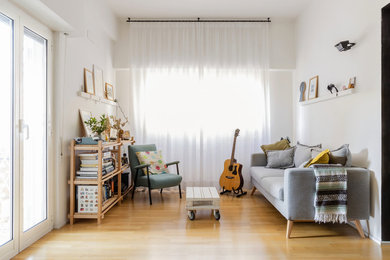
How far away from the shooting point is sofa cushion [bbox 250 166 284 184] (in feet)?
12.5

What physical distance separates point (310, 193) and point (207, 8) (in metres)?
3.32

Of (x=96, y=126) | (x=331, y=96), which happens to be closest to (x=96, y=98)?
(x=96, y=126)

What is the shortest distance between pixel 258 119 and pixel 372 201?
2477 mm

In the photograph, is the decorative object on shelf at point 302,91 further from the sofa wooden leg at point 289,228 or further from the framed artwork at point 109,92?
the framed artwork at point 109,92

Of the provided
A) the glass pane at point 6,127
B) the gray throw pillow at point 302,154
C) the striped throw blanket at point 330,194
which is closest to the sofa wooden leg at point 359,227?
the striped throw blanket at point 330,194

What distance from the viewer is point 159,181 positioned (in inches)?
157

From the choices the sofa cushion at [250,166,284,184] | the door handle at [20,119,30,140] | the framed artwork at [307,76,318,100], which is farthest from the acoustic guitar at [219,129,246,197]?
the door handle at [20,119,30,140]

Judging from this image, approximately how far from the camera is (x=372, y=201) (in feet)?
9.05

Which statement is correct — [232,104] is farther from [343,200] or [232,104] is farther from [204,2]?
[343,200]

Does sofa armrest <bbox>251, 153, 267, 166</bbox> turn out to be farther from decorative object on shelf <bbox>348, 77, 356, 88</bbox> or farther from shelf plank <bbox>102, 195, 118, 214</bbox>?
shelf plank <bbox>102, 195, 118, 214</bbox>

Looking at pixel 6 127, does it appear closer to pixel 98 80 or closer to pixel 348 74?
pixel 98 80

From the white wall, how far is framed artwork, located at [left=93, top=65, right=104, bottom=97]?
3287mm

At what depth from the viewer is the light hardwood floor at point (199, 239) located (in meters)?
2.41

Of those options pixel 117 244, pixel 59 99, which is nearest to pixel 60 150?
pixel 59 99
